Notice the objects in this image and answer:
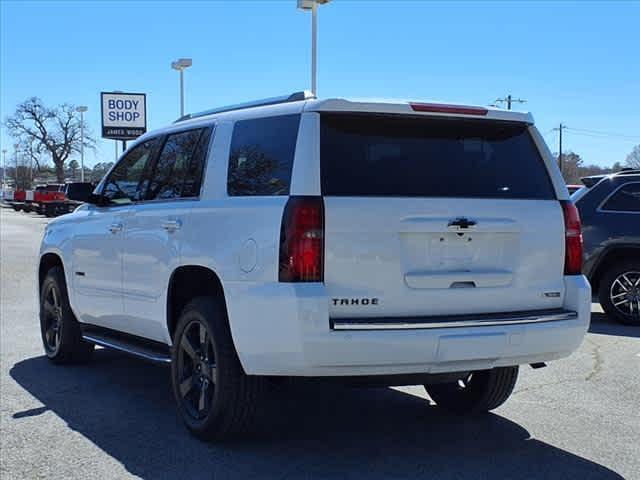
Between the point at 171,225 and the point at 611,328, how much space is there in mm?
6117

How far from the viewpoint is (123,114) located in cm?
4022

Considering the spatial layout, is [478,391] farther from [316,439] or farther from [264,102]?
[264,102]

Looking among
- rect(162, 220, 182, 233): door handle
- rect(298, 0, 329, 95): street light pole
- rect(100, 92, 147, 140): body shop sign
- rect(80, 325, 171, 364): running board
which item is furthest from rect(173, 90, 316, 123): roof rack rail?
rect(100, 92, 147, 140): body shop sign

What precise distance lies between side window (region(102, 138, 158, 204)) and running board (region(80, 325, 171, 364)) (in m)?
1.06

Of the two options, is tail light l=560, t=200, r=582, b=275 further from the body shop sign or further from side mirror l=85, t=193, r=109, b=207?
the body shop sign

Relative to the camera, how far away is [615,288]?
9.59 meters

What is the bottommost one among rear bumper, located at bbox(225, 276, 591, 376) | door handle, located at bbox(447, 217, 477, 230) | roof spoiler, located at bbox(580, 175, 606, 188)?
rear bumper, located at bbox(225, 276, 591, 376)

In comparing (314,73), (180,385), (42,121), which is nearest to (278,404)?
(180,385)

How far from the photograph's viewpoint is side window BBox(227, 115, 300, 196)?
178 inches

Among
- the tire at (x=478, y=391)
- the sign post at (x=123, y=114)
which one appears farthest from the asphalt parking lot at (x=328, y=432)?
the sign post at (x=123, y=114)

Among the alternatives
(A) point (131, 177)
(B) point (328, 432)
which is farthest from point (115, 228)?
(B) point (328, 432)

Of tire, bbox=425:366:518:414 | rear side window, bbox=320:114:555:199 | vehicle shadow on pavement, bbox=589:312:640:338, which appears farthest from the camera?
vehicle shadow on pavement, bbox=589:312:640:338

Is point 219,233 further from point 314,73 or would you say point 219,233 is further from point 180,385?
point 314,73

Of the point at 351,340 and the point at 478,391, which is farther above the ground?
the point at 351,340
